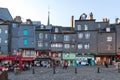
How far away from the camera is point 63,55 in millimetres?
84750

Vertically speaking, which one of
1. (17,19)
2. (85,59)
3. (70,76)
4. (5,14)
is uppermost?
(5,14)

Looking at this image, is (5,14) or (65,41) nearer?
(65,41)

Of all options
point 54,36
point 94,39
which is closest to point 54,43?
point 54,36

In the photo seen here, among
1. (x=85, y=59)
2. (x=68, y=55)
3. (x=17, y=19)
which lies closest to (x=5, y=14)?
(x=17, y=19)

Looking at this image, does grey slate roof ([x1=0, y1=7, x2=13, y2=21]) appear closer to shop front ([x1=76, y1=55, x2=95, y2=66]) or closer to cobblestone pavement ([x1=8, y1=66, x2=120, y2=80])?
shop front ([x1=76, y1=55, x2=95, y2=66])

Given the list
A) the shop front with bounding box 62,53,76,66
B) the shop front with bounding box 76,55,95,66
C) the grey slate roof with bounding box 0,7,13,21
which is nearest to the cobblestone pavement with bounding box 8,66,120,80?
the shop front with bounding box 76,55,95,66

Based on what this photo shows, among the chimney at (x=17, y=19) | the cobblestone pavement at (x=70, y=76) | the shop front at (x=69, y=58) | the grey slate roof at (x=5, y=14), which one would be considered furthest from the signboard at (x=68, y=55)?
the cobblestone pavement at (x=70, y=76)

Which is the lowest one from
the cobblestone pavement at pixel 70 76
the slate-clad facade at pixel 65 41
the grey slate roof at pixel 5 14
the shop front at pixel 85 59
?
the shop front at pixel 85 59

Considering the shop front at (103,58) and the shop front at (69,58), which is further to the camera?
the shop front at (103,58)

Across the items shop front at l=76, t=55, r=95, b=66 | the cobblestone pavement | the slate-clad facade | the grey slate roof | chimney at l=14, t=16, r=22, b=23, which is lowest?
shop front at l=76, t=55, r=95, b=66

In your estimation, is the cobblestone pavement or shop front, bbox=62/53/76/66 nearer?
the cobblestone pavement

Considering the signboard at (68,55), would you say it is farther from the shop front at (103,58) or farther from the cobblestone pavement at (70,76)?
the cobblestone pavement at (70,76)

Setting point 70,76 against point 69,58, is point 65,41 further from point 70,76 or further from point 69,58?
point 70,76

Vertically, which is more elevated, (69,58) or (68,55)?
(68,55)
